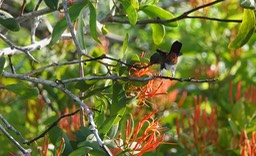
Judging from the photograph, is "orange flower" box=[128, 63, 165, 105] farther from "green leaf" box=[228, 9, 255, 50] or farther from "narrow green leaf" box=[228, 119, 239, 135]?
"narrow green leaf" box=[228, 119, 239, 135]

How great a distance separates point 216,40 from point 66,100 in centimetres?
101

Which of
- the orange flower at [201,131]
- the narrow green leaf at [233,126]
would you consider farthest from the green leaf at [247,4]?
the narrow green leaf at [233,126]

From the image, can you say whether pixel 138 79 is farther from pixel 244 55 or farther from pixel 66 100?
pixel 244 55

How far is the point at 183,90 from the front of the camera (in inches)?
152

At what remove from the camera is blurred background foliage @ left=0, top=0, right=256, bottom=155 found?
2801 millimetres

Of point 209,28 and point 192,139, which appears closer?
point 192,139

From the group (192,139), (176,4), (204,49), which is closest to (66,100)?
(192,139)

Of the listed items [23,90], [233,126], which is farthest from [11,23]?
[233,126]

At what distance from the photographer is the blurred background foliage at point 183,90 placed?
9.19ft

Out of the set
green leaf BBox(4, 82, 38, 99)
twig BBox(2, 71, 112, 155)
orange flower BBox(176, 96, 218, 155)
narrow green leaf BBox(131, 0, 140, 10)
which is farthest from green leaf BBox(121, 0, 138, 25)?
orange flower BBox(176, 96, 218, 155)

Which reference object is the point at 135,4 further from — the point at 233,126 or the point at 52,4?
the point at 233,126

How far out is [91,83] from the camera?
199 cm

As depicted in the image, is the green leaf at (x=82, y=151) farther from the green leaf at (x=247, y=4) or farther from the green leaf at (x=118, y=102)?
the green leaf at (x=247, y=4)

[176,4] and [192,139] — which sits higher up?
[176,4]
